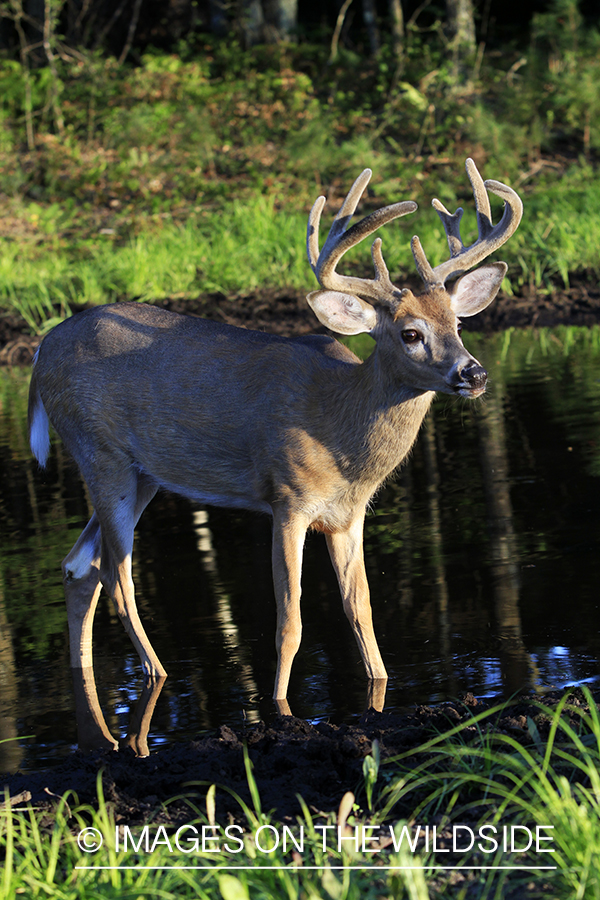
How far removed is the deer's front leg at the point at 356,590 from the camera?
534 cm

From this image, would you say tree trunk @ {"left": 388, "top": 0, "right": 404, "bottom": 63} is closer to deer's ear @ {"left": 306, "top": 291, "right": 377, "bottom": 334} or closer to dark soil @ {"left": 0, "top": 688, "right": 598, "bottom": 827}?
deer's ear @ {"left": 306, "top": 291, "right": 377, "bottom": 334}

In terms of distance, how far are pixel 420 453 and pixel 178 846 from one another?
255 inches

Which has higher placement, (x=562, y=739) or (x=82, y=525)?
(x=562, y=739)

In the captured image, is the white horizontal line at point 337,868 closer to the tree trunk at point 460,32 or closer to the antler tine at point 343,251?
the antler tine at point 343,251

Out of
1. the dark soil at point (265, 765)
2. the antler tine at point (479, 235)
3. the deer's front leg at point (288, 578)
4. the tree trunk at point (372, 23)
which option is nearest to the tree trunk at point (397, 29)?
the tree trunk at point (372, 23)

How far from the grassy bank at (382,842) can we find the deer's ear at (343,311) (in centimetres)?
233

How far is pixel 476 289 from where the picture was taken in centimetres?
570

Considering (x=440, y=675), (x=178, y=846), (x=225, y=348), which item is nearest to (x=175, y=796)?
(x=178, y=846)

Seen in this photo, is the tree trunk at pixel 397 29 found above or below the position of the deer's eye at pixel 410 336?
above

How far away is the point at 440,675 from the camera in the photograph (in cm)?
512

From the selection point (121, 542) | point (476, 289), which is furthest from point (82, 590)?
point (476, 289)

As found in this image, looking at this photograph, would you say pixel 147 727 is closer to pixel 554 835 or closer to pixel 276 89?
A: pixel 554 835

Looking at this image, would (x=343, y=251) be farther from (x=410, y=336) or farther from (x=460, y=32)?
(x=460, y=32)

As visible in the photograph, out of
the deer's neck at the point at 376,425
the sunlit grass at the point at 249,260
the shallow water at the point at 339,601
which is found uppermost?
the deer's neck at the point at 376,425
